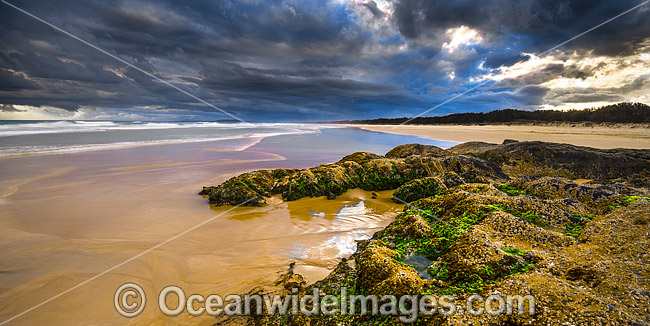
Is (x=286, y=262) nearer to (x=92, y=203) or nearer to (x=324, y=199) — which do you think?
(x=324, y=199)

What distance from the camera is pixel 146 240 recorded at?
4.88 m

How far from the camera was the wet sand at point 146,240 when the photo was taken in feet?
11.2

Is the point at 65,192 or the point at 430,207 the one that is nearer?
the point at 430,207

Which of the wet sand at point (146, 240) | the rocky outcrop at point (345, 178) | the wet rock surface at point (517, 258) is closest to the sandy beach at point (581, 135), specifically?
the rocky outcrop at point (345, 178)

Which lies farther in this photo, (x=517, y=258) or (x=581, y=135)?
(x=581, y=135)

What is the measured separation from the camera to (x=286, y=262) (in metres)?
4.08

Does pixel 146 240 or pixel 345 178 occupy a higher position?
pixel 345 178

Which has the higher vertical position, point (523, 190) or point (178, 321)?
point (523, 190)

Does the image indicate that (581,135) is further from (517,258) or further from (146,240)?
(146,240)

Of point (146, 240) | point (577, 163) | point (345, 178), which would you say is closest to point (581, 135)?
point (577, 163)

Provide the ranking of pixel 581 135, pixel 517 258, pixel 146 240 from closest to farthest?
pixel 517 258, pixel 146 240, pixel 581 135

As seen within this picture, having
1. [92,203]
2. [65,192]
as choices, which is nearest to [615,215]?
[92,203]

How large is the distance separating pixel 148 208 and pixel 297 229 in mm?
4117

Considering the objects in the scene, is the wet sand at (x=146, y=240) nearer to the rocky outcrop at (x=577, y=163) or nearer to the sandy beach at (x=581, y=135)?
the rocky outcrop at (x=577, y=163)
